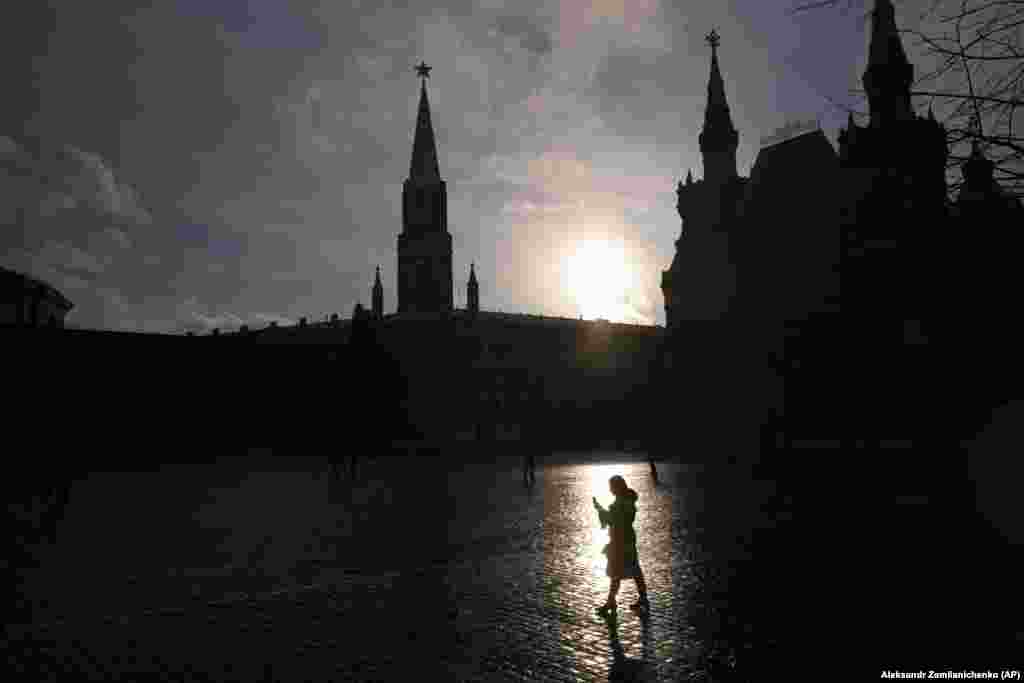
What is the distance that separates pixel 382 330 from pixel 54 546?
56332 millimetres

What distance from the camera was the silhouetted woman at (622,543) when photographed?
24.9 feet

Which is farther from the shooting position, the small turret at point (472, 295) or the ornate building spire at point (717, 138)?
the small turret at point (472, 295)

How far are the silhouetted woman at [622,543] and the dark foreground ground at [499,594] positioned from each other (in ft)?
1.36

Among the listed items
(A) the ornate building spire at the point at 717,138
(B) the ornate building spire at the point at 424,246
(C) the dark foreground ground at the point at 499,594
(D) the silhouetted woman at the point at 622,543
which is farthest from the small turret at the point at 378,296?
(D) the silhouetted woman at the point at 622,543

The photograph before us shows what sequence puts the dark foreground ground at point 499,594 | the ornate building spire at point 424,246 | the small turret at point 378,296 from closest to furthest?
the dark foreground ground at point 499,594 < the ornate building spire at point 424,246 < the small turret at point 378,296

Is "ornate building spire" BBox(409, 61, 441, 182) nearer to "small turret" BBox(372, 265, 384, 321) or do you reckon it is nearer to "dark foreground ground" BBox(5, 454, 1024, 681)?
"small turret" BBox(372, 265, 384, 321)

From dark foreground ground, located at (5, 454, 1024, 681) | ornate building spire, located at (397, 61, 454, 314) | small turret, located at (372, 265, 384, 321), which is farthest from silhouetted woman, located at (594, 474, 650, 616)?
small turret, located at (372, 265, 384, 321)

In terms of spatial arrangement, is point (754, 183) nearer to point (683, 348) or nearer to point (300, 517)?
point (683, 348)

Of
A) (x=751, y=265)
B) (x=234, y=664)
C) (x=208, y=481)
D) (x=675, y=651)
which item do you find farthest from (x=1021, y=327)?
(x=751, y=265)

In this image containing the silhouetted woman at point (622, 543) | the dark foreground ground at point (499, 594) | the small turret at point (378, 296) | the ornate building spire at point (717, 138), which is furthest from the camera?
the small turret at point (378, 296)

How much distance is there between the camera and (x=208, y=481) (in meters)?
26.6

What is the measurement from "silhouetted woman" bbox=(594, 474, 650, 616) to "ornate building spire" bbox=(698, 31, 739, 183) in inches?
1594

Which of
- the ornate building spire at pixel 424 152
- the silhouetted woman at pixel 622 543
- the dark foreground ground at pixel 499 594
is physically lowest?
the dark foreground ground at pixel 499 594

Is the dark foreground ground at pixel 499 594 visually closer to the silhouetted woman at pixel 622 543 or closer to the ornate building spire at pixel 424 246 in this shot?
the silhouetted woman at pixel 622 543
